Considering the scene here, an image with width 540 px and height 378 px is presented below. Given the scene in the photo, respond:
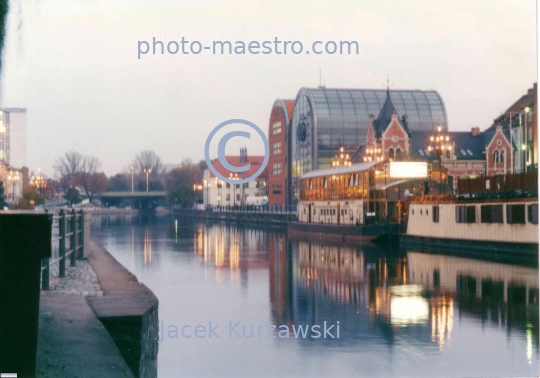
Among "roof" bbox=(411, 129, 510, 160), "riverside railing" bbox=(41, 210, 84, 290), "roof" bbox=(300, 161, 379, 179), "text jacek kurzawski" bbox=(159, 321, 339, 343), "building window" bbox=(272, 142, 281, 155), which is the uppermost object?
"roof" bbox=(411, 129, 510, 160)

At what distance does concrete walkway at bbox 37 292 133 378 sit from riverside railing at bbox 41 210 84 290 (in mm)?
1365

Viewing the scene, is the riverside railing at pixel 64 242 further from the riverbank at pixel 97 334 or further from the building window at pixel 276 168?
the building window at pixel 276 168

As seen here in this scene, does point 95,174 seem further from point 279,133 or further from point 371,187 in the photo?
point 371,187

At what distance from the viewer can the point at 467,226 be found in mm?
24953

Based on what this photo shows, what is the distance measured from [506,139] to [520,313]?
31461 millimetres

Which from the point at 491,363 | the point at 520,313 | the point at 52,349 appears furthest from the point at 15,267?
the point at 520,313

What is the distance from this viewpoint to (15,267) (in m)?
4.22

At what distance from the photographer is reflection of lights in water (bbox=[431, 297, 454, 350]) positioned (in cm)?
1000

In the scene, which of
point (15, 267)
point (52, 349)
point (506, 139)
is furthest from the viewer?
point (506, 139)

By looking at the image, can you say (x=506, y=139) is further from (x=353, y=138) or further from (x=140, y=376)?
(x=140, y=376)

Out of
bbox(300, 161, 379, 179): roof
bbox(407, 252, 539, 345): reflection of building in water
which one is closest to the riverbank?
bbox(407, 252, 539, 345): reflection of building in water

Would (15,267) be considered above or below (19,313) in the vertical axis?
above

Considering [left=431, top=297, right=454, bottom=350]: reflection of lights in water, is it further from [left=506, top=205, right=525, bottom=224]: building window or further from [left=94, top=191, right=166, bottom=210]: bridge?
[left=506, top=205, right=525, bottom=224]: building window

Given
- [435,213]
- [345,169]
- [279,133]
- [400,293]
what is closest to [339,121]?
[345,169]
